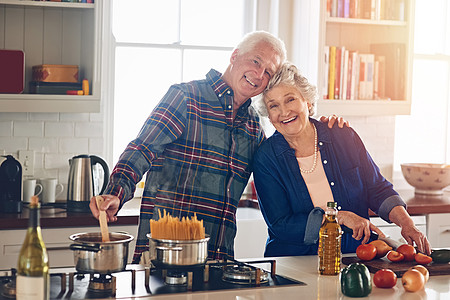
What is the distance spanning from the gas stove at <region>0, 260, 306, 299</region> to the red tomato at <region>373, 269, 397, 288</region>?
257mm

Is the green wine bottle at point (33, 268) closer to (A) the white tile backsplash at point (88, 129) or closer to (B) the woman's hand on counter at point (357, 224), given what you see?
(B) the woman's hand on counter at point (357, 224)

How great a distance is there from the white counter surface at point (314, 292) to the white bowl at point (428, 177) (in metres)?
2.50

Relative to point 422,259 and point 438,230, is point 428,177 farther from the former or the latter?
point 422,259

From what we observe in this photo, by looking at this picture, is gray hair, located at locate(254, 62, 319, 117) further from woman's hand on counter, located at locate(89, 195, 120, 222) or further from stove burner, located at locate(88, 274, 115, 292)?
stove burner, located at locate(88, 274, 115, 292)

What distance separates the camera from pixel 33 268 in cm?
180

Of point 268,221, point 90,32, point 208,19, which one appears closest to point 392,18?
point 208,19

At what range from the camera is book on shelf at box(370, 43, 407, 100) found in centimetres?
497

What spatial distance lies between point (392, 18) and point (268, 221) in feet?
8.19

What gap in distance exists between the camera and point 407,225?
2973 mm

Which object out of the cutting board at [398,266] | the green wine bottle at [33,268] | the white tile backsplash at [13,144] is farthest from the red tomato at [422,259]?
the white tile backsplash at [13,144]

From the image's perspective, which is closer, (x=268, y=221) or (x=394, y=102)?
→ (x=268, y=221)

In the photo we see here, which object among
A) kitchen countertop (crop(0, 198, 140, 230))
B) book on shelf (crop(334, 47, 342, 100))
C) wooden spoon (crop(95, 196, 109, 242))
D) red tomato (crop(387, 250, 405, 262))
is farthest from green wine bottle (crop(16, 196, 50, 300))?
book on shelf (crop(334, 47, 342, 100))

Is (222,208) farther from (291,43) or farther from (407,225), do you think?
(291,43)

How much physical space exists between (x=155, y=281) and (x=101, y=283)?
0.20 m
